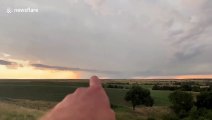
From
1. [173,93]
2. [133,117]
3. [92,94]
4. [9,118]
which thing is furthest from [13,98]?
[92,94]

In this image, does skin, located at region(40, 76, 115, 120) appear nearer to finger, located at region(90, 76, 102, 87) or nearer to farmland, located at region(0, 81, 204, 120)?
finger, located at region(90, 76, 102, 87)

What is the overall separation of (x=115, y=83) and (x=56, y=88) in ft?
5.68

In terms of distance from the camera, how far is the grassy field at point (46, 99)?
8367 millimetres

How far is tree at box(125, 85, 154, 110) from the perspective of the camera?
35.2 feet

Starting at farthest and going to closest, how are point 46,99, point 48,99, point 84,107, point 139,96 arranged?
point 139,96 < point 46,99 < point 48,99 < point 84,107

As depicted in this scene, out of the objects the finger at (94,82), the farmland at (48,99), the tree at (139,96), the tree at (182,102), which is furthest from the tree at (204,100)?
the finger at (94,82)

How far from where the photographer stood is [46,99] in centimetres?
956

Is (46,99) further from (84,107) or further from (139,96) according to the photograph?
(84,107)

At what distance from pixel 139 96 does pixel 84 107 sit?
33.8 ft

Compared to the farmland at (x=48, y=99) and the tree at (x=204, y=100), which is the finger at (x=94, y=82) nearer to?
the farmland at (x=48, y=99)

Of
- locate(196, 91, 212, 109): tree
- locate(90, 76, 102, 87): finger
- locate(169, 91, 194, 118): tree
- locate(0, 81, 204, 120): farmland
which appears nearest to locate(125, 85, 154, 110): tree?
locate(0, 81, 204, 120): farmland

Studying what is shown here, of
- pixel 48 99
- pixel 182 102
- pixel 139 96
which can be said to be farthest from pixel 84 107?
pixel 139 96

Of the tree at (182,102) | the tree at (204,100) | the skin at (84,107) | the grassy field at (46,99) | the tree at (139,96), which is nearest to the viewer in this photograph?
the skin at (84,107)

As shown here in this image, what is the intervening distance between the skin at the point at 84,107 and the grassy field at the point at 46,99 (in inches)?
287
